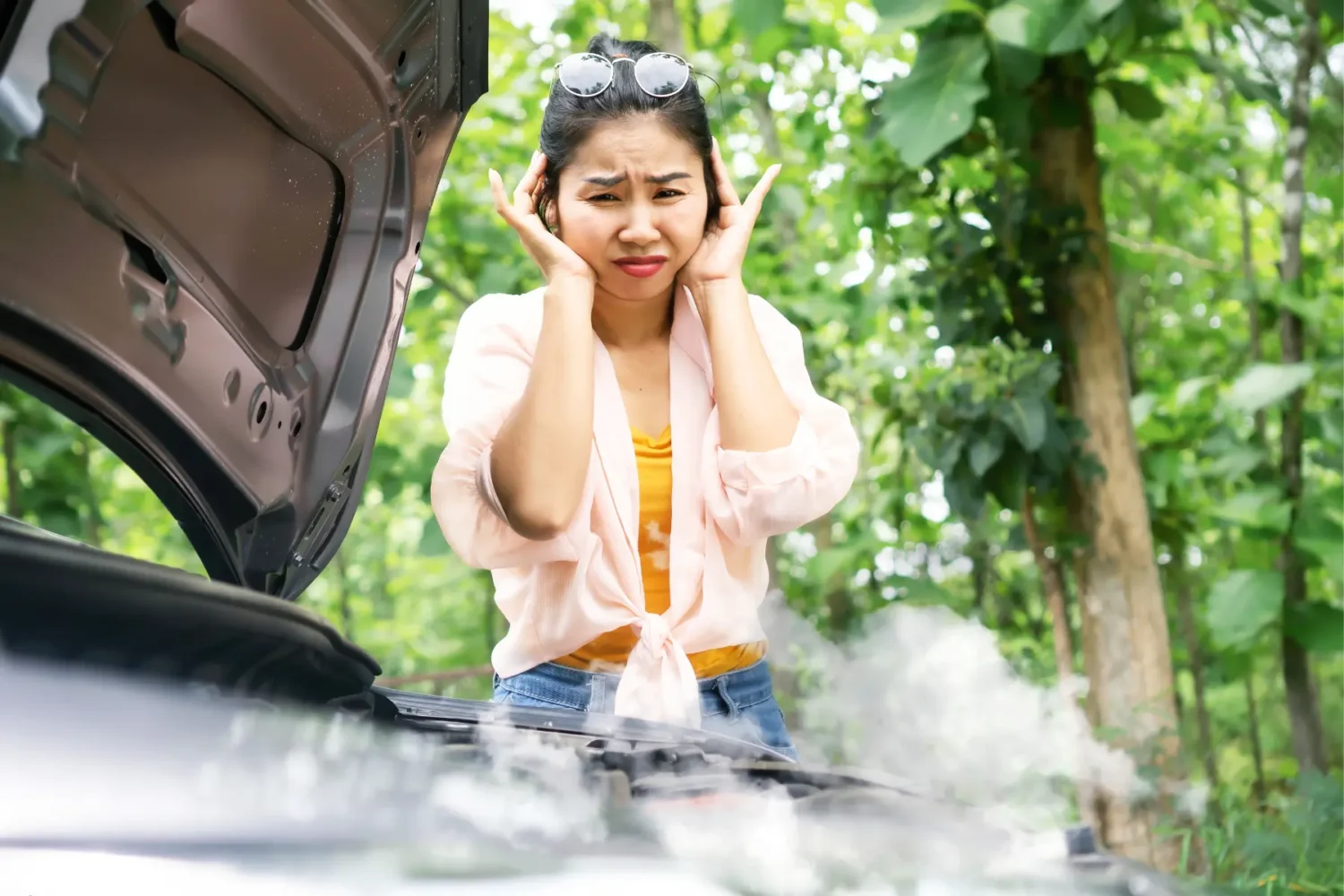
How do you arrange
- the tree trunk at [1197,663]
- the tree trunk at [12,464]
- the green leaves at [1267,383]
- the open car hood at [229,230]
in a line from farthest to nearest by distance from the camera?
the tree trunk at [1197,663]
the tree trunk at [12,464]
the green leaves at [1267,383]
the open car hood at [229,230]

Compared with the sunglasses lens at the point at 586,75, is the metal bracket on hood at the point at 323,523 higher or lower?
lower

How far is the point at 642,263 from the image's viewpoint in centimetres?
175

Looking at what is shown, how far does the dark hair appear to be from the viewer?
1.74 meters

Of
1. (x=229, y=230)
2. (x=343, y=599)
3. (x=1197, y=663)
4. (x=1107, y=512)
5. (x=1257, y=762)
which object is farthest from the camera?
(x=343, y=599)

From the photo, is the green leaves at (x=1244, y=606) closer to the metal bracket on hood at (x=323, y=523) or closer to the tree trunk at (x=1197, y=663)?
the tree trunk at (x=1197, y=663)

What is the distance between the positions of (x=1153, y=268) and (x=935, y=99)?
154 centimetres

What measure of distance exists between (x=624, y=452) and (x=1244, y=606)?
251cm

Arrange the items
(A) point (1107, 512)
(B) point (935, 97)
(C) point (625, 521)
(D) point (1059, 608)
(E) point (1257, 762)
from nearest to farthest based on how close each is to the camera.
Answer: (C) point (625, 521) < (B) point (935, 97) < (A) point (1107, 512) < (D) point (1059, 608) < (E) point (1257, 762)

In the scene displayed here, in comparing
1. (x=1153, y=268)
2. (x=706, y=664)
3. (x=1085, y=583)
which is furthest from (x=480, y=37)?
(x=1153, y=268)

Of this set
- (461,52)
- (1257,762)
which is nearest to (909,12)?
(461,52)

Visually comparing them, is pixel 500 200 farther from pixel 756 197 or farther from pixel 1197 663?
pixel 1197 663

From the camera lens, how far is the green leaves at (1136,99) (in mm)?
3713

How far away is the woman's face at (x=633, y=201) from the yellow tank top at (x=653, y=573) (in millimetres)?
226

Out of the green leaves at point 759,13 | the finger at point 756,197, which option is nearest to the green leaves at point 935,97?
the green leaves at point 759,13
